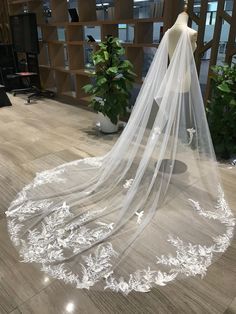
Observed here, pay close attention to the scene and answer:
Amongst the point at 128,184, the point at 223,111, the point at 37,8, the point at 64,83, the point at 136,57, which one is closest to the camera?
the point at 128,184

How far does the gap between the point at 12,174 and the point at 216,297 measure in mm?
2072

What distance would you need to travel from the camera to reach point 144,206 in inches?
81.5

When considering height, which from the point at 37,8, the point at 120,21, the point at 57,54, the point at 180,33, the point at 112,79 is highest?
the point at 37,8

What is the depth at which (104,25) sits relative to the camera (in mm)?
4012

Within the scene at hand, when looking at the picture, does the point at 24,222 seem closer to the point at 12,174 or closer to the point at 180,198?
the point at 12,174

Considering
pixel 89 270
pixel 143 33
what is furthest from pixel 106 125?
pixel 89 270

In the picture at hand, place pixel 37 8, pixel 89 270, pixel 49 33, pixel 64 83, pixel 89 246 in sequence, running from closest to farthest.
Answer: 1. pixel 89 270
2. pixel 89 246
3. pixel 49 33
4. pixel 37 8
5. pixel 64 83

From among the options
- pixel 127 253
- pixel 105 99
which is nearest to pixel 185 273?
pixel 127 253

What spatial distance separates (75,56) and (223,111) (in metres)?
3.08

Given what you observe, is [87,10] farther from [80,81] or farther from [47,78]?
[47,78]

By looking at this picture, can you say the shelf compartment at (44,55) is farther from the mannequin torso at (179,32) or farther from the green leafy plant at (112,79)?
the mannequin torso at (179,32)

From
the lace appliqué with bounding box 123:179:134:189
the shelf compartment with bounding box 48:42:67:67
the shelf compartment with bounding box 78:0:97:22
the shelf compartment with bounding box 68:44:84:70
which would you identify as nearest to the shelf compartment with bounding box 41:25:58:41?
the shelf compartment with bounding box 48:42:67:67

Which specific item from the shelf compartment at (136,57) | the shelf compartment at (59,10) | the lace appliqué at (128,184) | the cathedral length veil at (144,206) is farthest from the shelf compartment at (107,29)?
the lace appliqué at (128,184)

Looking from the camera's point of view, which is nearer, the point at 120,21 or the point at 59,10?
the point at 120,21
